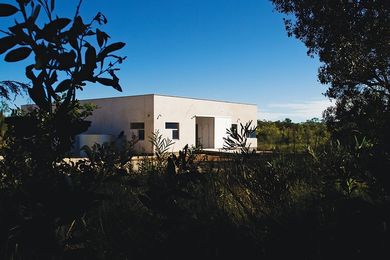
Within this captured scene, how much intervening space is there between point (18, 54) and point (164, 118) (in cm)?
2402

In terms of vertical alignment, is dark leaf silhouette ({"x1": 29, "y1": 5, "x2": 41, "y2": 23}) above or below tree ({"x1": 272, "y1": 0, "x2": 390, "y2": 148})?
below

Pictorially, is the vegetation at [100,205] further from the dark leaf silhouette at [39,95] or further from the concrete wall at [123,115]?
the concrete wall at [123,115]

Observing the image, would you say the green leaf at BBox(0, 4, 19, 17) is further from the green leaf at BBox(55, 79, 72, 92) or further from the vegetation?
the green leaf at BBox(55, 79, 72, 92)

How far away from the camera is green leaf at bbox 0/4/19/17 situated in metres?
1.45

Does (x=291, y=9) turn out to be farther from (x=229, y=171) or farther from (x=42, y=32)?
(x=42, y=32)

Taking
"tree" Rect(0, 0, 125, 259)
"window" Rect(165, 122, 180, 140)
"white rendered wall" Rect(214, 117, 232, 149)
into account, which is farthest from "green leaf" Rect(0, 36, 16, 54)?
"white rendered wall" Rect(214, 117, 232, 149)

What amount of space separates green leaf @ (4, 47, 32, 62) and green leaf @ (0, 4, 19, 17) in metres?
0.14

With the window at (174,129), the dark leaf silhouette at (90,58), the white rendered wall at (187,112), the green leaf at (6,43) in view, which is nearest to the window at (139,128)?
the white rendered wall at (187,112)

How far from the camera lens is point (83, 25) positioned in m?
1.65

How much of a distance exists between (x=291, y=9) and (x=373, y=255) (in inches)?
490

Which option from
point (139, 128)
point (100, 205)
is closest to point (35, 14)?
point (100, 205)

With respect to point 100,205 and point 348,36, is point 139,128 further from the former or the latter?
point 100,205

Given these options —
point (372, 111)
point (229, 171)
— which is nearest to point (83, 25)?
point (372, 111)

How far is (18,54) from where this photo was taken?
150 centimetres
